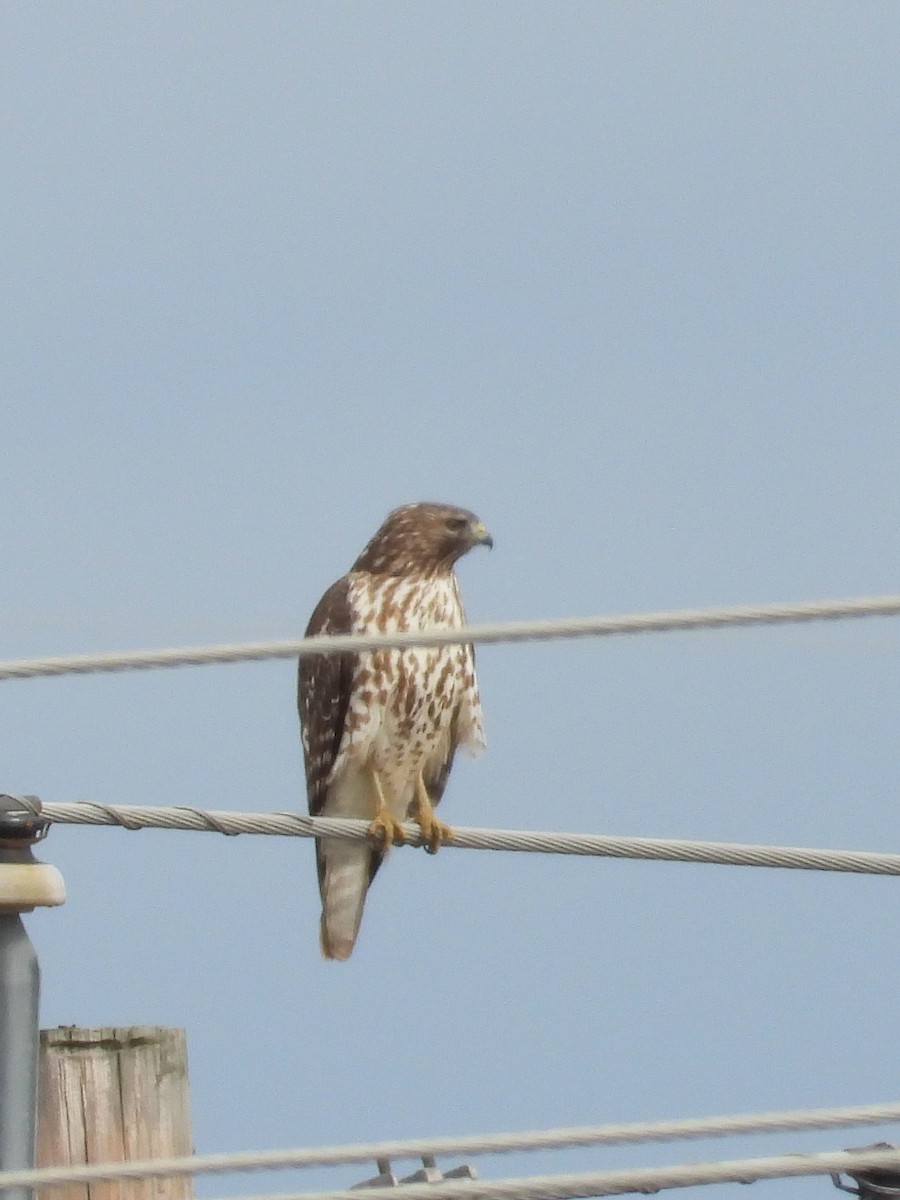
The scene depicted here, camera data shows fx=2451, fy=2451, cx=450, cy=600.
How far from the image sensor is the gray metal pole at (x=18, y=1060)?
4332 mm

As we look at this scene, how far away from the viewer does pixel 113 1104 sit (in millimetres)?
4852

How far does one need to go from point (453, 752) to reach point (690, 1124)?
5.25 meters

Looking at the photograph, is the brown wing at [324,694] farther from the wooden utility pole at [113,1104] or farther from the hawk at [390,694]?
the wooden utility pole at [113,1104]

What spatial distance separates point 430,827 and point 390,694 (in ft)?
2.11

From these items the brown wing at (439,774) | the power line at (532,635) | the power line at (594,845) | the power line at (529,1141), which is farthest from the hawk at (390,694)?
the power line at (529,1141)

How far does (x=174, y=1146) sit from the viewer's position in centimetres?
484

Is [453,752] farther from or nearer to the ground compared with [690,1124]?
farther from the ground

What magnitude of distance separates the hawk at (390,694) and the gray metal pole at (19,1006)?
3598 millimetres

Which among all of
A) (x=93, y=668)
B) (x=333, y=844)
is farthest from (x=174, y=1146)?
(x=333, y=844)

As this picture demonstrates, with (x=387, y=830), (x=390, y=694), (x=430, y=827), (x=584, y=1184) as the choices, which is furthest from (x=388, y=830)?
(x=584, y=1184)

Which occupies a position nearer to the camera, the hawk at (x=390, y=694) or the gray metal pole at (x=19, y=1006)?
the gray metal pole at (x=19, y=1006)

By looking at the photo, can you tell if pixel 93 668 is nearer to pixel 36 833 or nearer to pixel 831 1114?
pixel 36 833

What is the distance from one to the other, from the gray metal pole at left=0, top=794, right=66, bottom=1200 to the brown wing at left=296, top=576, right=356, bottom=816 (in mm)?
4022

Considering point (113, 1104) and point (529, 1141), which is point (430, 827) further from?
point (529, 1141)
